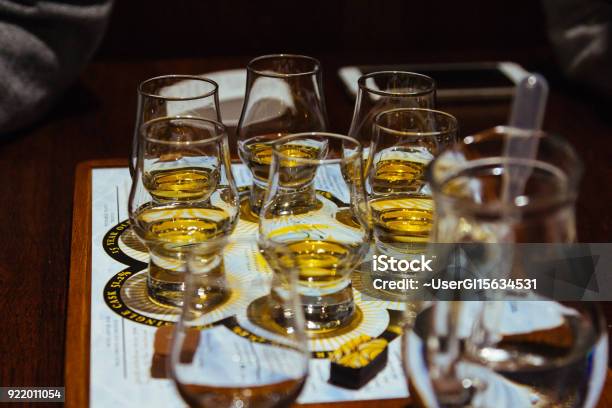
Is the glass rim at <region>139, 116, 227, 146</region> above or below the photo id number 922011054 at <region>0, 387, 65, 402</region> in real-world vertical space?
above

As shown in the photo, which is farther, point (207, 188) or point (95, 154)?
Answer: point (95, 154)

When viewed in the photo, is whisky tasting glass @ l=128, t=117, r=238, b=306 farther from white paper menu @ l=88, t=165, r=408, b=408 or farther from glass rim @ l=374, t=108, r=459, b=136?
glass rim @ l=374, t=108, r=459, b=136

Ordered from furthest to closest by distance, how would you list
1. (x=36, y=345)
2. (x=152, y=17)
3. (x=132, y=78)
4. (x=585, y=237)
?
(x=152, y=17)
(x=132, y=78)
(x=585, y=237)
(x=36, y=345)

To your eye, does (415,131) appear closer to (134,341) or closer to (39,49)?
(134,341)

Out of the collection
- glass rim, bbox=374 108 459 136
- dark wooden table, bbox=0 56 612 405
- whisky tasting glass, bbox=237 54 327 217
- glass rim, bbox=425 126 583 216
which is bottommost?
dark wooden table, bbox=0 56 612 405

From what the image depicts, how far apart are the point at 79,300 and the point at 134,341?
0.25 ft

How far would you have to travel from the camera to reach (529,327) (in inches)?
19.1

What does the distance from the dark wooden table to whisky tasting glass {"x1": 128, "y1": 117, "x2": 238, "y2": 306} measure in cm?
10

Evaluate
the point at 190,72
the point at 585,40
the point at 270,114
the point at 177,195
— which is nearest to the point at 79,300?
the point at 177,195

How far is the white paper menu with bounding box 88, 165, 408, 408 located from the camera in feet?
1.84

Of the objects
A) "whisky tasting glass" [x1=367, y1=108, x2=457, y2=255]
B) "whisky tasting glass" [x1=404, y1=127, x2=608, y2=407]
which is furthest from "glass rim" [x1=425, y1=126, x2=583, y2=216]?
"whisky tasting glass" [x1=367, y1=108, x2=457, y2=255]

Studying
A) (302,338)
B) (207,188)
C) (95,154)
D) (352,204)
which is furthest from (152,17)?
(302,338)

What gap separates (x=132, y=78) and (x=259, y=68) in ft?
1.47

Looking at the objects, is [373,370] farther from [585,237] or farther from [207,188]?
[585,237]
